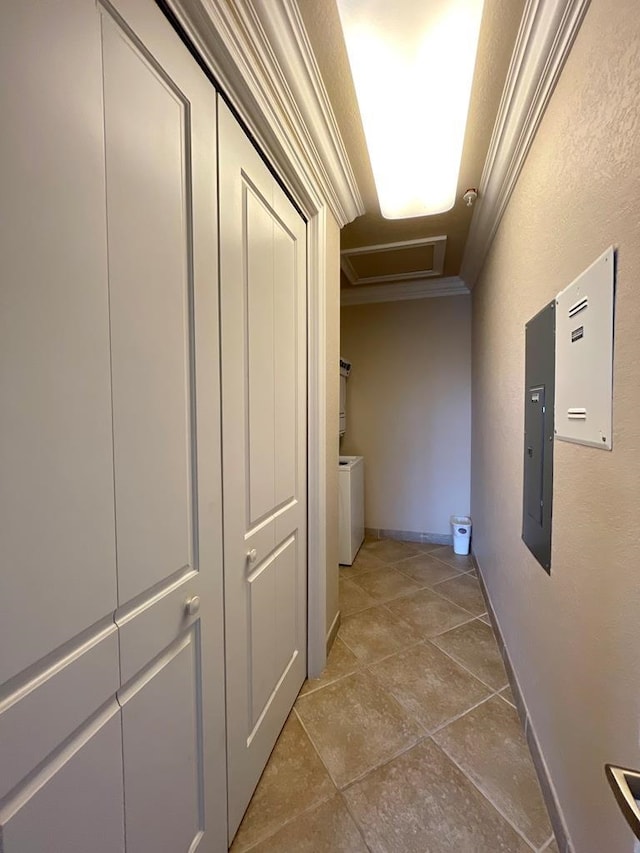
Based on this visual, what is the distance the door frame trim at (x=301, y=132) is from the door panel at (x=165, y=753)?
2.95 ft

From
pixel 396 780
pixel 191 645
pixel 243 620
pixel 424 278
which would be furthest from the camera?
pixel 424 278

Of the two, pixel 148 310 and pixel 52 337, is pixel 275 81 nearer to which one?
pixel 148 310

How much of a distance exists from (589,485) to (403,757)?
1.28 metres

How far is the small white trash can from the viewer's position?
3.35 metres

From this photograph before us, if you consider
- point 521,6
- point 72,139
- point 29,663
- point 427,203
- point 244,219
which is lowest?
point 29,663

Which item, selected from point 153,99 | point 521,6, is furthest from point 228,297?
point 521,6

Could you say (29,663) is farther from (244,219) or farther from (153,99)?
(244,219)

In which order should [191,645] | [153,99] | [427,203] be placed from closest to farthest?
[153,99] < [191,645] < [427,203]

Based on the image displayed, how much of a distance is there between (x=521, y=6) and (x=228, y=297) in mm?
1219

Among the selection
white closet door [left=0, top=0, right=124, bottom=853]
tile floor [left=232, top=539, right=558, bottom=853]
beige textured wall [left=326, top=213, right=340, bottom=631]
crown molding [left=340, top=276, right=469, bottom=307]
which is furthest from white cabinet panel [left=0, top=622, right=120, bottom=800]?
crown molding [left=340, top=276, right=469, bottom=307]

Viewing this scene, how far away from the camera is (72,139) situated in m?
0.59

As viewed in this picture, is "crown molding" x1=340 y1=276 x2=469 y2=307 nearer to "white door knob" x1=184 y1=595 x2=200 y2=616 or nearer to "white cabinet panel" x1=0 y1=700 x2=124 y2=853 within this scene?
"white door knob" x1=184 y1=595 x2=200 y2=616

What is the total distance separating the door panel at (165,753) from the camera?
2.40 feet

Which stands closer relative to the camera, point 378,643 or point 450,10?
point 450,10
